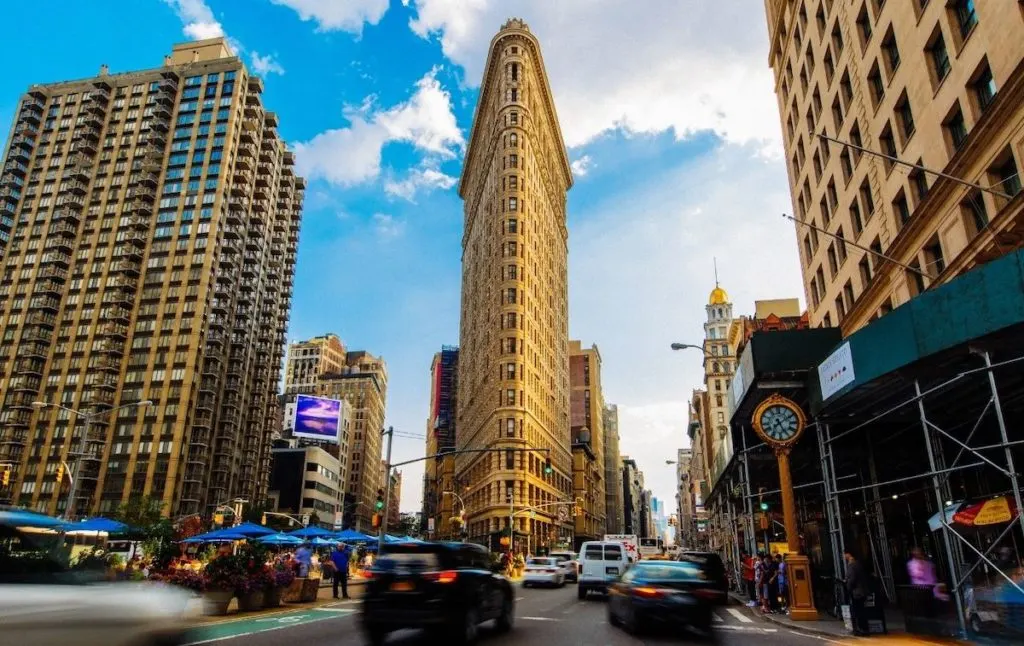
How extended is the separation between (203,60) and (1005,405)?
13764 centimetres

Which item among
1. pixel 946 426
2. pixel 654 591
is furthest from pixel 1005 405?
pixel 654 591

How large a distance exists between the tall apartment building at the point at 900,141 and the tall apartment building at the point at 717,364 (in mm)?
58822

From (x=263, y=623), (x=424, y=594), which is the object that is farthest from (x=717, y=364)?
(x=424, y=594)

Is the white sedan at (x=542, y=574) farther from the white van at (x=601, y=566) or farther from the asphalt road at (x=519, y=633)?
the asphalt road at (x=519, y=633)

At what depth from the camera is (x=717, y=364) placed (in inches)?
4727

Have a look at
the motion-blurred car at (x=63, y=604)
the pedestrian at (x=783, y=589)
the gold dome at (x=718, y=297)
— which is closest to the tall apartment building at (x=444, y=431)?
the gold dome at (x=718, y=297)

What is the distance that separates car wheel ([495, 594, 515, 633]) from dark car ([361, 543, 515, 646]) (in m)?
1.55

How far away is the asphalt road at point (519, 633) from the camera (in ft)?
38.2

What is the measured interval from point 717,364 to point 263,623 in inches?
4489

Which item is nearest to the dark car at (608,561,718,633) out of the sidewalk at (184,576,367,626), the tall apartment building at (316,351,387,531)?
the sidewalk at (184,576,367,626)

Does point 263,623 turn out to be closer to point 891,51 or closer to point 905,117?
point 905,117

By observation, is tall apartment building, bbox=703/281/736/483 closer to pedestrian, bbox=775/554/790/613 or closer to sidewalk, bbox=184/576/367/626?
pedestrian, bbox=775/554/790/613

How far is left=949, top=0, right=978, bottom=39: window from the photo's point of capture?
21.3 m

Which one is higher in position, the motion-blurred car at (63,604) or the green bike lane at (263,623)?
the motion-blurred car at (63,604)
